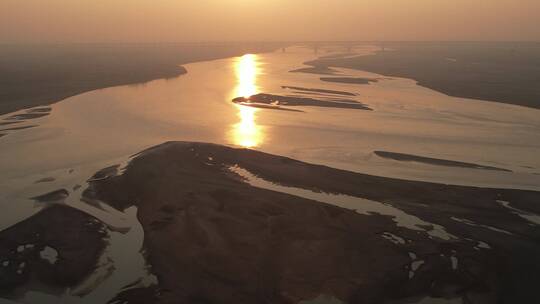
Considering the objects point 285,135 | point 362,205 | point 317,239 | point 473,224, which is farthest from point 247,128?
point 473,224

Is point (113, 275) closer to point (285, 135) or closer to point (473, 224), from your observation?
point (473, 224)

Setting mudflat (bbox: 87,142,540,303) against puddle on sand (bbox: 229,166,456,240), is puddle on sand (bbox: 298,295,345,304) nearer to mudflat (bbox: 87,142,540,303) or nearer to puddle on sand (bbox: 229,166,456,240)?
mudflat (bbox: 87,142,540,303)

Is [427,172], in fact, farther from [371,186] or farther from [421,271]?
[421,271]

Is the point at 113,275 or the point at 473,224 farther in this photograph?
the point at 473,224

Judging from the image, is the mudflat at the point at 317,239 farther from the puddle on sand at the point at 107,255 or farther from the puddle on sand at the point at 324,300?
the puddle on sand at the point at 107,255

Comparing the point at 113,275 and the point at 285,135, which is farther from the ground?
the point at 285,135

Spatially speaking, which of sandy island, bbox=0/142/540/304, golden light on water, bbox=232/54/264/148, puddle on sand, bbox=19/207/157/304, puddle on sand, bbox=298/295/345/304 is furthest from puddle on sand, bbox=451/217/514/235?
golden light on water, bbox=232/54/264/148

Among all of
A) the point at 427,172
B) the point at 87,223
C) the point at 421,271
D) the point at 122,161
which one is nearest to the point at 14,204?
the point at 87,223
